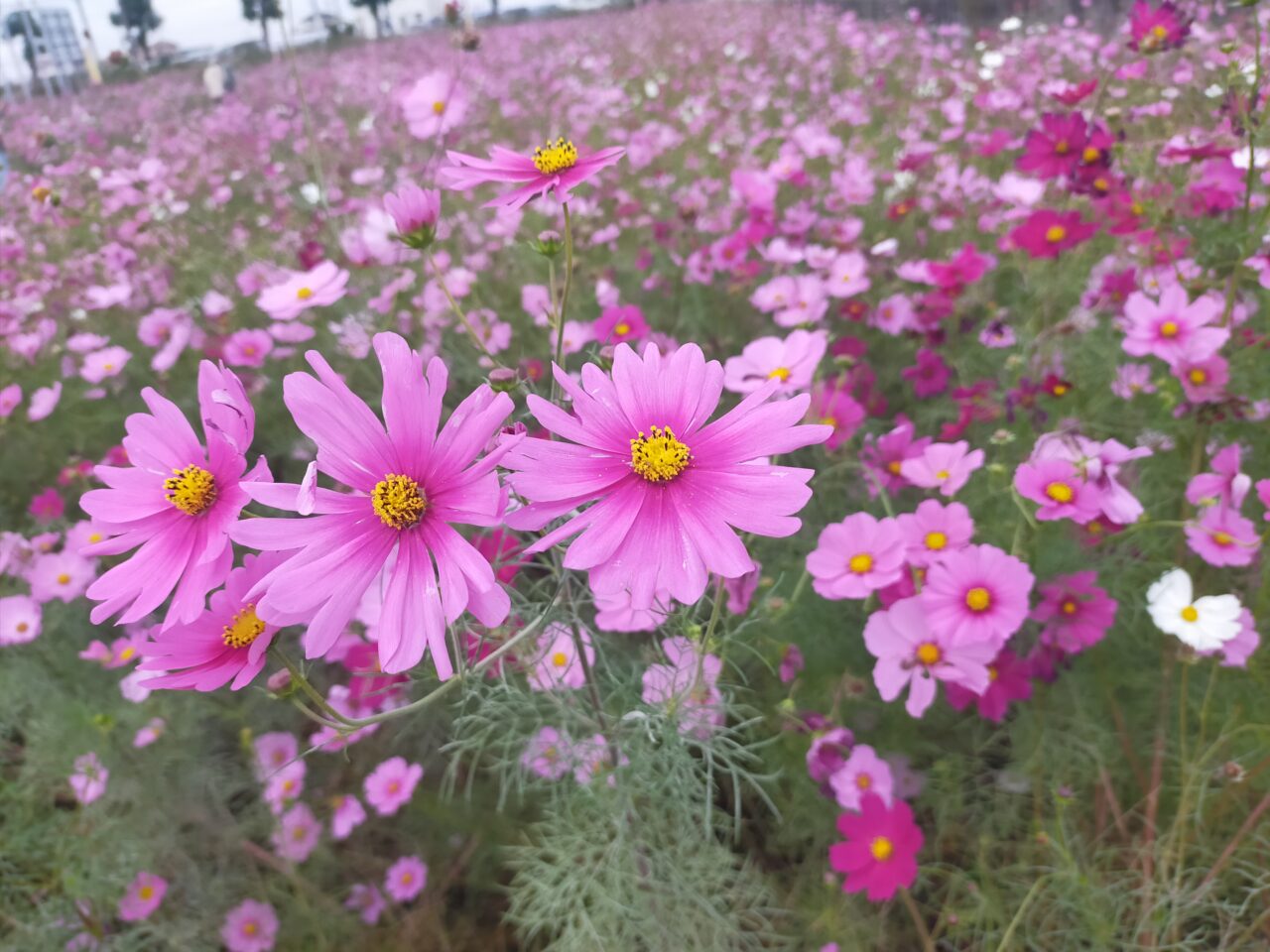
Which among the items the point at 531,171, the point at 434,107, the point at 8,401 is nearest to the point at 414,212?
the point at 531,171

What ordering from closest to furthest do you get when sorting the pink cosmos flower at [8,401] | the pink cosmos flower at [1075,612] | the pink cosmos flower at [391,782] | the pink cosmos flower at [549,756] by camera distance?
the pink cosmos flower at [549,756] → the pink cosmos flower at [1075,612] → the pink cosmos flower at [391,782] → the pink cosmos flower at [8,401]

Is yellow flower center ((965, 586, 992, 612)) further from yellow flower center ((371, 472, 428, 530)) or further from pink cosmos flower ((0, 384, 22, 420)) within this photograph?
pink cosmos flower ((0, 384, 22, 420))

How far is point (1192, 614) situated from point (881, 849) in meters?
0.47

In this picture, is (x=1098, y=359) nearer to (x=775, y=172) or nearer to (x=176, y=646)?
(x=775, y=172)

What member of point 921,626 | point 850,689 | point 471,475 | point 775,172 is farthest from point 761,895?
point 775,172

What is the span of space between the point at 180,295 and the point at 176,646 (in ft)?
7.42

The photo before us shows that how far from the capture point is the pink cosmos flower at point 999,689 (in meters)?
0.95

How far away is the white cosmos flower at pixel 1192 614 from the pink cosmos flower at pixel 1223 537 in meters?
0.09

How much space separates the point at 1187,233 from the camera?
1.47 m

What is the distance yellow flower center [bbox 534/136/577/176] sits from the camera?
2.20ft

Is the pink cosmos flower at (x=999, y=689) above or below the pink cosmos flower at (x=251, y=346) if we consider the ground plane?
below

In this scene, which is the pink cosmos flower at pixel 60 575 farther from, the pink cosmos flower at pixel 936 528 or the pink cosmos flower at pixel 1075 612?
the pink cosmos flower at pixel 1075 612

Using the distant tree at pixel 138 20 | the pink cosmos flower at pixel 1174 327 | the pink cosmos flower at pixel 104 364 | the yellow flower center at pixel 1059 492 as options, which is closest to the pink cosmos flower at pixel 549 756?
the yellow flower center at pixel 1059 492

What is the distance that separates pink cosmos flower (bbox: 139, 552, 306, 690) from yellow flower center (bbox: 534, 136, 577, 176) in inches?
15.8
